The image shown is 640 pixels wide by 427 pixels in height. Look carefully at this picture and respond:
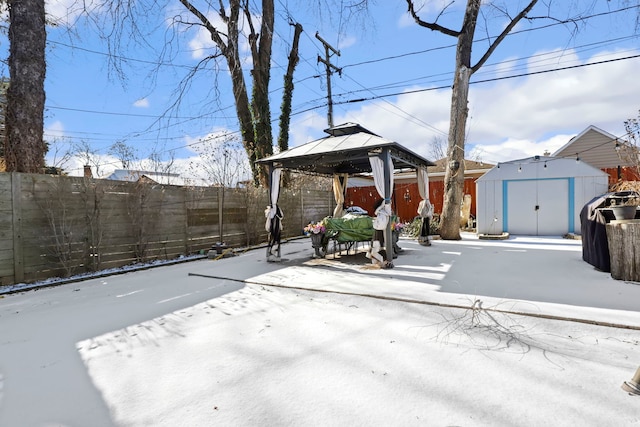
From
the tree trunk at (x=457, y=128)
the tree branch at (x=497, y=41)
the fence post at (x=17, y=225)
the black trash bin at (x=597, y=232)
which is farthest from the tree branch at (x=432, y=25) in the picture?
the fence post at (x=17, y=225)

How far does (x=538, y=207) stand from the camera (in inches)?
372

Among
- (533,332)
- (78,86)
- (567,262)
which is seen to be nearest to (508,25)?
(567,262)

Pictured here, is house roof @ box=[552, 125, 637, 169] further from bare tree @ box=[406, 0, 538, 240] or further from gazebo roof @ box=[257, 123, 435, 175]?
gazebo roof @ box=[257, 123, 435, 175]

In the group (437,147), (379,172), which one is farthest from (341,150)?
(437,147)

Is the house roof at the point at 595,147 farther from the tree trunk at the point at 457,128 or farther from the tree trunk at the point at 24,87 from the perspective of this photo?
the tree trunk at the point at 24,87

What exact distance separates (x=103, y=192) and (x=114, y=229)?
69cm

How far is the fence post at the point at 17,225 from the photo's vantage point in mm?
4441

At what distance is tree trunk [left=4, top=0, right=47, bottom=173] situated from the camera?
5.12 metres

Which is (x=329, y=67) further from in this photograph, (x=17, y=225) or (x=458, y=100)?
(x=17, y=225)

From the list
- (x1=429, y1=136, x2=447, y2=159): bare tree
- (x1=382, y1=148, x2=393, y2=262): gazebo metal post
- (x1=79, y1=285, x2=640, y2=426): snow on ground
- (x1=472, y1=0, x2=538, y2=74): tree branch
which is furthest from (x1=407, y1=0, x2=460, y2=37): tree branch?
(x1=429, y1=136, x2=447, y2=159): bare tree

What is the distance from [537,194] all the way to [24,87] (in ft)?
40.0

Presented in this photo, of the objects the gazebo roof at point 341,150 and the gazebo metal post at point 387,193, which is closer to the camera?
the gazebo metal post at point 387,193

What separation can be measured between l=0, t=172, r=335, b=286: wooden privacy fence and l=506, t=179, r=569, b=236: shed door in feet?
26.1

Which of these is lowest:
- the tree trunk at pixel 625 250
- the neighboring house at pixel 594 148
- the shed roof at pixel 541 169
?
the tree trunk at pixel 625 250
